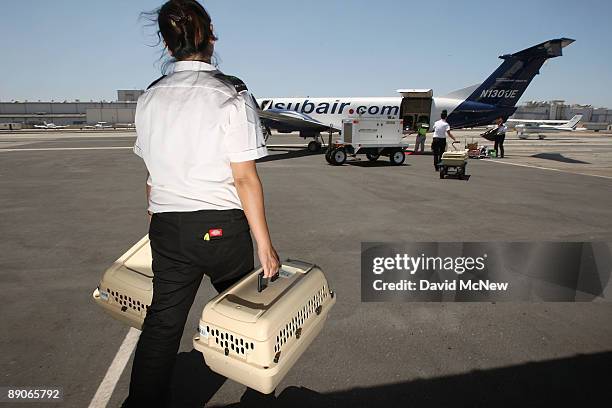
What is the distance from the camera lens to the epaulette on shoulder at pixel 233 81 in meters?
1.84

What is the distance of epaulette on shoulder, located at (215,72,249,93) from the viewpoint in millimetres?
1836

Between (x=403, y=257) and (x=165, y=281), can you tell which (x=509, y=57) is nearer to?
(x=403, y=257)

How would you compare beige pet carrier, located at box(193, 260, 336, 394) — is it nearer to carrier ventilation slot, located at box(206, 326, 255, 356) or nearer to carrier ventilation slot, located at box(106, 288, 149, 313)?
carrier ventilation slot, located at box(206, 326, 255, 356)

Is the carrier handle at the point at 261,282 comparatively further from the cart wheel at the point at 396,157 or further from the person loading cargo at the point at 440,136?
the cart wheel at the point at 396,157

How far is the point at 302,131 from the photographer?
2331 cm

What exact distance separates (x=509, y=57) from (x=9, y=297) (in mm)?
26046

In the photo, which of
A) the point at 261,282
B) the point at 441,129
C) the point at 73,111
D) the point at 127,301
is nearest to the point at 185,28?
the point at 261,282

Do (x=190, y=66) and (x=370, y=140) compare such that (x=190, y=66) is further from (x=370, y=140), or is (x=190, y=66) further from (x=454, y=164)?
(x=370, y=140)

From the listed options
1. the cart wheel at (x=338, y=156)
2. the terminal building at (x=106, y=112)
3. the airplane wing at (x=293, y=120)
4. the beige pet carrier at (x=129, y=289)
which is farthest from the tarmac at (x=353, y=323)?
the terminal building at (x=106, y=112)

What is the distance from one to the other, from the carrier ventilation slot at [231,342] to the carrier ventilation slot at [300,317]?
155mm

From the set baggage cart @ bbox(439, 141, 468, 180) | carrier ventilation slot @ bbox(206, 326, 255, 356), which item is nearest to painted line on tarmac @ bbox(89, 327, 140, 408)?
carrier ventilation slot @ bbox(206, 326, 255, 356)

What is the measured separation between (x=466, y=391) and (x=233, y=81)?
264 cm

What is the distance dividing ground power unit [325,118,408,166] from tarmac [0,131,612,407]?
7.37 m

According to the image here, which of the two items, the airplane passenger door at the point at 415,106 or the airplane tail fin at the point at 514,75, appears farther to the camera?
the airplane passenger door at the point at 415,106
